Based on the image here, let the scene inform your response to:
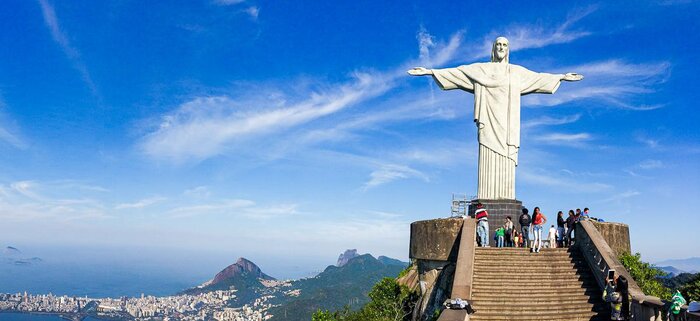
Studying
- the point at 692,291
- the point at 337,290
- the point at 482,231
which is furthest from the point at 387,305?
the point at 337,290

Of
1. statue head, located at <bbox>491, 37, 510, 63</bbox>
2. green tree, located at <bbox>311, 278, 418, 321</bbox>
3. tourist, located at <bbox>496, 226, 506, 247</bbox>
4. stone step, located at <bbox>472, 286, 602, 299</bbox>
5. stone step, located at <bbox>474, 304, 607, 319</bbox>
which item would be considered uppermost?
statue head, located at <bbox>491, 37, 510, 63</bbox>

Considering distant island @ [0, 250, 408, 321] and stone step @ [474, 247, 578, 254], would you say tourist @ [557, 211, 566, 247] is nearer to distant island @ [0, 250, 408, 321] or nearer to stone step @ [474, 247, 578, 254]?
stone step @ [474, 247, 578, 254]

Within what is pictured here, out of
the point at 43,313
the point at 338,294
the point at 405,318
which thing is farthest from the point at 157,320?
the point at 405,318

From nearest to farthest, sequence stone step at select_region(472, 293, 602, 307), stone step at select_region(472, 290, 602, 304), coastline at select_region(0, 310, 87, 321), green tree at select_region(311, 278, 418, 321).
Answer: stone step at select_region(472, 293, 602, 307) < stone step at select_region(472, 290, 602, 304) < green tree at select_region(311, 278, 418, 321) < coastline at select_region(0, 310, 87, 321)

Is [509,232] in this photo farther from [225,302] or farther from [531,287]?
[225,302]

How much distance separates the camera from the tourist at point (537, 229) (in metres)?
13.2

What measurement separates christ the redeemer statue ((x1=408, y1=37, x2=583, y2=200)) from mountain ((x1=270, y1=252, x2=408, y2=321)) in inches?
2469

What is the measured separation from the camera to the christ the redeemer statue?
16609 mm

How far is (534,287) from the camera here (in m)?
11.6

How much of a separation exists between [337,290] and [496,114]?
106342mm

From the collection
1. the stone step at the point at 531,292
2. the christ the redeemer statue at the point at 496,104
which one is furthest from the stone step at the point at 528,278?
the christ the redeemer statue at the point at 496,104

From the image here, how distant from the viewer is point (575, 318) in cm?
1053

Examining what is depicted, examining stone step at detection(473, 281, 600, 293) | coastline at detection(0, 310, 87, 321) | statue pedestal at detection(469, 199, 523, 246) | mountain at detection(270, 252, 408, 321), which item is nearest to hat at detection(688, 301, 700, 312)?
stone step at detection(473, 281, 600, 293)

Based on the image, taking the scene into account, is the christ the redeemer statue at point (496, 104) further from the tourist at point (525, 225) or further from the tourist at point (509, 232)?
the tourist at point (525, 225)
